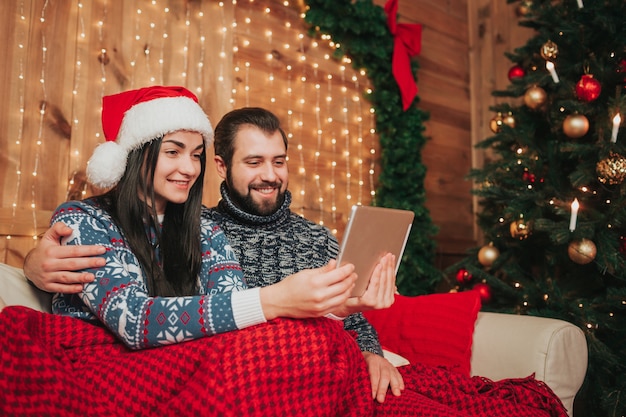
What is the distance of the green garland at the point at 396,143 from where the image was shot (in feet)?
9.46

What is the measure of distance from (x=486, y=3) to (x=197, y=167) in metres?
2.98

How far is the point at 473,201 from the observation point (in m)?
3.74

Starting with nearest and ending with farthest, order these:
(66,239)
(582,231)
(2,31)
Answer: (66,239) → (2,31) → (582,231)

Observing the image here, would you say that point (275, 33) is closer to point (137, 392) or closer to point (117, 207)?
point (117, 207)

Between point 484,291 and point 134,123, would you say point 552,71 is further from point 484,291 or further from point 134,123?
point 134,123

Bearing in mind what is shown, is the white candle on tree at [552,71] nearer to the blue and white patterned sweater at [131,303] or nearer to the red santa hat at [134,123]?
the red santa hat at [134,123]

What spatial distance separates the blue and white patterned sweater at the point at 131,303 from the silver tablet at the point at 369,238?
221 millimetres

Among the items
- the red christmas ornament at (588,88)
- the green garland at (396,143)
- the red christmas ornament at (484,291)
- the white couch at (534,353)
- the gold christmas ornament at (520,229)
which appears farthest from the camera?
the green garland at (396,143)

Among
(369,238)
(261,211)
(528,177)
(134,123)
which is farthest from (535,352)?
(134,123)

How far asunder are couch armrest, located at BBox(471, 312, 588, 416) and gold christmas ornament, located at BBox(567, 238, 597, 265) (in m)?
0.53

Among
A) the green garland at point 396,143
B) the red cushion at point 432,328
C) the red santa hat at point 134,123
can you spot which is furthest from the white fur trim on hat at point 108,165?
the green garland at point 396,143

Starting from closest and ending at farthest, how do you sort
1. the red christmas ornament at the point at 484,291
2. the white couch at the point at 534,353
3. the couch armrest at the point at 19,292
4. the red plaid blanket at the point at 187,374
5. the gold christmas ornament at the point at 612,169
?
the red plaid blanket at the point at 187,374
the couch armrest at the point at 19,292
the white couch at the point at 534,353
the gold christmas ornament at the point at 612,169
the red christmas ornament at the point at 484,291

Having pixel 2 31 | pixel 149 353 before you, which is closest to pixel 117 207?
pixel 149 353

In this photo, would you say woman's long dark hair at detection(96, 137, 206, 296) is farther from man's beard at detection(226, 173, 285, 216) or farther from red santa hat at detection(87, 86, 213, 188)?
man's beard at detection(226, 173, 285, 216)
